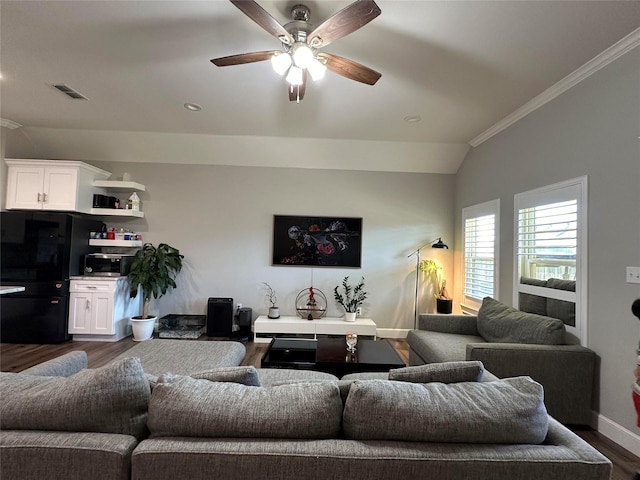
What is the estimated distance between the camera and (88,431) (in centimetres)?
105

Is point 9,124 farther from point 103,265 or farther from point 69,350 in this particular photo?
point 69,350

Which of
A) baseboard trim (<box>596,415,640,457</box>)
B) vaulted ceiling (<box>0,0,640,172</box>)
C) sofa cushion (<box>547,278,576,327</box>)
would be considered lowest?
baseboard trim (<box>596,415,640,457</box>)

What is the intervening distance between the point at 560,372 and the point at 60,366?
11.0 feet

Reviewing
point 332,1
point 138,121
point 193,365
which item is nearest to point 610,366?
point 193,365

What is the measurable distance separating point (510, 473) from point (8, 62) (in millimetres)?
4300

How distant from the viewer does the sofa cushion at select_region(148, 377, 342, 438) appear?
1033 mm

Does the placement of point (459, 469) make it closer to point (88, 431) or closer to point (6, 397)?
point (88, 431)

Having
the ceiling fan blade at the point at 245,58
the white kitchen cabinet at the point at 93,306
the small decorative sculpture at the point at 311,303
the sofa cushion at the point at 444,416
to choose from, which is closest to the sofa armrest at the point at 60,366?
the sofa cushion at the point at 444,416

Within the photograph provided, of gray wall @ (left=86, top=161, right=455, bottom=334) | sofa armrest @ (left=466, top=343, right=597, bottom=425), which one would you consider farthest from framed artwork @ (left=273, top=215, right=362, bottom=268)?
sofa armrest @ (left=466, top=343, right=597, bottom=425)

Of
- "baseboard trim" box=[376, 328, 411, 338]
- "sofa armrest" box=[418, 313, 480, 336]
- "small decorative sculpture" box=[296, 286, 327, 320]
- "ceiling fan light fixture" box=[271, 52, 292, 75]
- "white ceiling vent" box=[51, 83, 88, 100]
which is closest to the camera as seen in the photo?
"ceiling fan light fixture" box=[271, 52, 292, 75]

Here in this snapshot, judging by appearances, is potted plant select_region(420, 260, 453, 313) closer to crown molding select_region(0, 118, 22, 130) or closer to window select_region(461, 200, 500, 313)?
window select_region(461, 200, 500, 313)

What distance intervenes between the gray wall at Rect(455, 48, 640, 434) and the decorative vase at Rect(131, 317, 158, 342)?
4.64 metres

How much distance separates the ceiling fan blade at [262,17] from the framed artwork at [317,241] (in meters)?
2.97

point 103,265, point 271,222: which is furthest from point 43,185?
point 271,222
